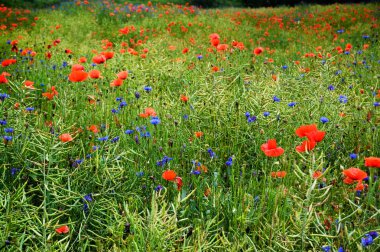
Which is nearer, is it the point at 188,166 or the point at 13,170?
the point at 13,170

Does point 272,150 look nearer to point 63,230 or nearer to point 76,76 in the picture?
point 63,230

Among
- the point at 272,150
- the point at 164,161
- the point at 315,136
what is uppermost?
the point at 315,136

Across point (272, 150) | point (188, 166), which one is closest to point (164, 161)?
point (188, 166)

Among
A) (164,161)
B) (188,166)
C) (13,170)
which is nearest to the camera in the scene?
(13,170)

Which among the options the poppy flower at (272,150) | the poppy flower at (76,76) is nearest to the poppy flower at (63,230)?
the poppy flower at (272,150)

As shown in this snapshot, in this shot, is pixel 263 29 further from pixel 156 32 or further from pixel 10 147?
pixel 10 147

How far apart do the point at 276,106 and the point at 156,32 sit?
6.12m

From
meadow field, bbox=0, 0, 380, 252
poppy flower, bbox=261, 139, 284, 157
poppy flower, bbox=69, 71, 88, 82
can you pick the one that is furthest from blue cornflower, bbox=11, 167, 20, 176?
poppy flower, bbox=261, 139, 284, 157

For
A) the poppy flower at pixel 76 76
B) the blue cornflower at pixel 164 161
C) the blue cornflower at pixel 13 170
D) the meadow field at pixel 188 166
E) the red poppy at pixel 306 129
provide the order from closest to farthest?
the meadow field at pixel 188 166 < the red poppy at pixel 306 129 < the blue cornflower at pixel 13 170 < the blue cornflower at pixel 164 161 < the poppy flower at pixel 76 76

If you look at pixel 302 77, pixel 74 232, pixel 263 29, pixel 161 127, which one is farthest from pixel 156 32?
pixel 74 232

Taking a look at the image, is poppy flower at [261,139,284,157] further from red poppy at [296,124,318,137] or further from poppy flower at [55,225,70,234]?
poppy flower at [55,225,70,234]

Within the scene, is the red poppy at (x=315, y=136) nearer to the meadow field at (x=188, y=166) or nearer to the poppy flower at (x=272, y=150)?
the meadow field at (x=188, y=166)

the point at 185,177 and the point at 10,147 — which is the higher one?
the point at 10,147

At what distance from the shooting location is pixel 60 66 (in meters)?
4.43
